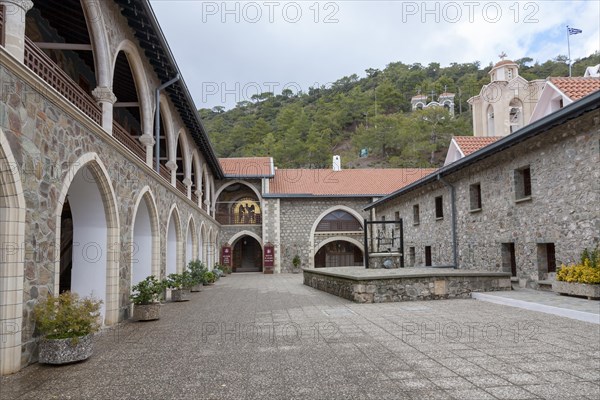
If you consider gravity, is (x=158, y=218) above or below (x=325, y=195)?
below

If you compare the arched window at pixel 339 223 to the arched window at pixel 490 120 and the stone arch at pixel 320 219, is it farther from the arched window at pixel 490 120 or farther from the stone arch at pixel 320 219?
the arched window at pixel 490 120

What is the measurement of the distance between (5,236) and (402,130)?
158ft

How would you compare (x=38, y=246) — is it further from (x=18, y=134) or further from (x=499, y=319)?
(x=499, y=319)

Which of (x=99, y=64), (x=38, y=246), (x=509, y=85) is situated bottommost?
(x=38, y=246)

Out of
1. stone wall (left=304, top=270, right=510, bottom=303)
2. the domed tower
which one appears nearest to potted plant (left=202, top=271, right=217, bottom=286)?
stone wall (left=304, top=270, right=510, bottom=303)

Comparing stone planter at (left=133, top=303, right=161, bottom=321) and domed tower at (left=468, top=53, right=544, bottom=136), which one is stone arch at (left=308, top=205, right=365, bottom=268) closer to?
domed tower at (left=468, top=53, right=544, bottom=136)

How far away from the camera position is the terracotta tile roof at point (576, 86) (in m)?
12.7

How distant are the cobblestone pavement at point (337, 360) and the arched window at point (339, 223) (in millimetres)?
20256

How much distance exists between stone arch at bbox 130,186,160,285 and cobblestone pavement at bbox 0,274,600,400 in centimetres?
279

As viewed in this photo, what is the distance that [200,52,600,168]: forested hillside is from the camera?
4900cm

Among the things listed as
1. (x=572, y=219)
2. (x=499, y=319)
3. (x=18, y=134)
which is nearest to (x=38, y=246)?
(x=18, y=134)

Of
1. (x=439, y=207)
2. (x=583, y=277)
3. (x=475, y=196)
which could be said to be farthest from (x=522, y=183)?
(x=439, y=207)

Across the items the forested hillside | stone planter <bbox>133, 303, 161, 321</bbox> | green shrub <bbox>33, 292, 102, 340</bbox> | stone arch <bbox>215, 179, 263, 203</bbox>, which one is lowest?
stone planter <bbox>133, 303, 161, 321</bbox>

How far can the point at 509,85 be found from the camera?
997 inches
